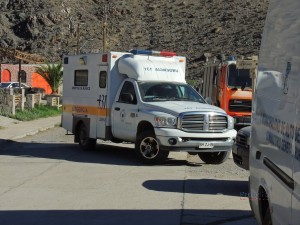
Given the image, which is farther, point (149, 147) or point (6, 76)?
point (6, 76)

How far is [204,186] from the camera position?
1058 centimetres

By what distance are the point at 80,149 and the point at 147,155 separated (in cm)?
371

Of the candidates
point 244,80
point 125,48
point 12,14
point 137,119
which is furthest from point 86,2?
point 137,119

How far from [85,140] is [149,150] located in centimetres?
323

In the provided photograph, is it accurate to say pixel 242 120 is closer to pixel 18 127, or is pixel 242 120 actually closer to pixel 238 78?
pixel 238 78

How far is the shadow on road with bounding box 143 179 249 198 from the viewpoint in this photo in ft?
32.9

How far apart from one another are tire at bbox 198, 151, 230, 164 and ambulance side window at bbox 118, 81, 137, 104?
209cm

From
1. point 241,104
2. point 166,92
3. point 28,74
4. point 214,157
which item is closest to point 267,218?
point 214,157

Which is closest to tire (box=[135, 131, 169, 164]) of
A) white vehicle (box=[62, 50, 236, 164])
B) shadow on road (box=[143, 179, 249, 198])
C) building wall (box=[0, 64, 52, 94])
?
white vehicle (box=[62, 50, 236, 164])

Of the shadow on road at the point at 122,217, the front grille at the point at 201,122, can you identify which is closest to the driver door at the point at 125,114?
the front grille at the point at 201,122

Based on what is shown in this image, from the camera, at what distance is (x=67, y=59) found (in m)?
17.3

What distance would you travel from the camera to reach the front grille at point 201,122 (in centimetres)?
1299

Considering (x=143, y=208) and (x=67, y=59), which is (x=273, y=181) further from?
(x=67, y=59)

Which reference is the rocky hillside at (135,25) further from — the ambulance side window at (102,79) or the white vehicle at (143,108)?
the ambulance side window at (102,79)
